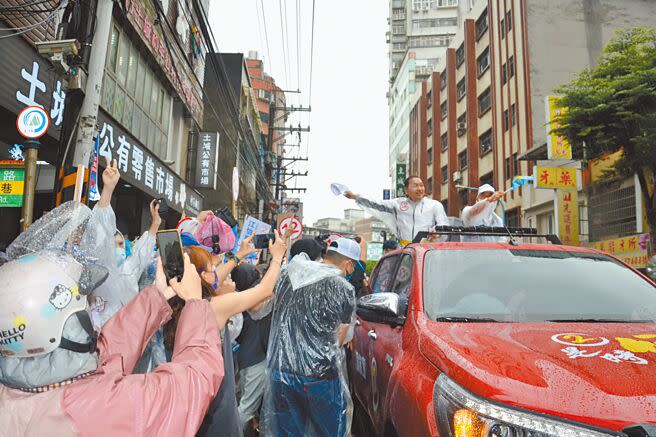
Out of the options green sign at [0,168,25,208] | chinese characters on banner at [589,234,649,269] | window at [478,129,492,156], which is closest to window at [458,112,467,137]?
window at [478,129,492,156]

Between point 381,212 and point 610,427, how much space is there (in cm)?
414

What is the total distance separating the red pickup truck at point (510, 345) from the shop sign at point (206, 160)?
546 inches

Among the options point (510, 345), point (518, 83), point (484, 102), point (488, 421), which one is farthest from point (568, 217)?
point (488, 421)

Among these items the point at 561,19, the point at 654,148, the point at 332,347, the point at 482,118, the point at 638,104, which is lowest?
the point at 332,347

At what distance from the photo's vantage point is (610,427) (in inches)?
58.9

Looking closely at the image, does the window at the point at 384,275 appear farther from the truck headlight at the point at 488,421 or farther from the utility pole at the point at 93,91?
the utility pole at the point at 93,91

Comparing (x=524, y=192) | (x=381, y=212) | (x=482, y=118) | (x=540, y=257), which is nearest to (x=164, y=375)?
(x=540, y=257)

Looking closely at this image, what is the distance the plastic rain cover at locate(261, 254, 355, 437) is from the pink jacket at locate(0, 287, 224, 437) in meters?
1.46

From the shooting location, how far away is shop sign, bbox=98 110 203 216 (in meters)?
9.06

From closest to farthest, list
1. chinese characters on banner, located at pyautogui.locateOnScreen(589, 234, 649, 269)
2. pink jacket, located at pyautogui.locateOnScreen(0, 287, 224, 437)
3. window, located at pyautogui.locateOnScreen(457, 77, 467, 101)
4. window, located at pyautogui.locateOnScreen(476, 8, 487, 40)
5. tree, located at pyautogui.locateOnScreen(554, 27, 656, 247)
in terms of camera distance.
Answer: pink jacket, located at pyautogui.locateOnScreen(0, 287, 224, 437) < tree, located at pyautogui.locateOnScreen(554, 27, 656, 247) < chinese characters on banner, located at pyautogui.locateOnScreen(589, 234, 649, 269) < window, located at pyautogui.locateOnScreen(476, 8, 487, 40) < window, located at pyautogui.locateOnScreen(457, 77, 467, 101)

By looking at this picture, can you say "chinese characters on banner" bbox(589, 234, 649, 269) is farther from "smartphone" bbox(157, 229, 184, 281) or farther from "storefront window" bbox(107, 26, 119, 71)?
"storefront window" bbox(107, 26, 119, 71)

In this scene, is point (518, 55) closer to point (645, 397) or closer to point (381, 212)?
point (381, 212)

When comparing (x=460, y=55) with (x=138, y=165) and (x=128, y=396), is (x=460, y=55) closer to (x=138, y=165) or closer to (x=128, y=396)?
(x=138, y=165)

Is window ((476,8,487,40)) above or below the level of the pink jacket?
above
